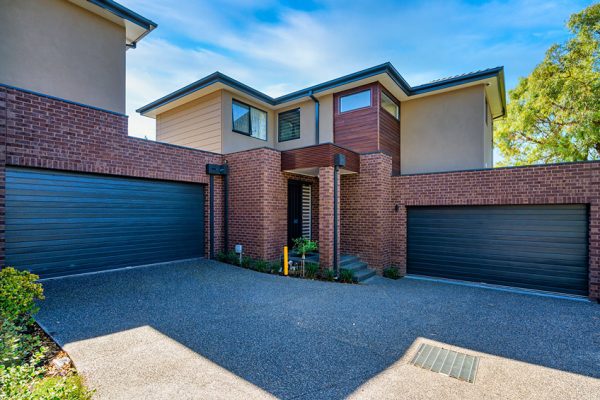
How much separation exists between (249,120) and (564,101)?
1291 centimetres

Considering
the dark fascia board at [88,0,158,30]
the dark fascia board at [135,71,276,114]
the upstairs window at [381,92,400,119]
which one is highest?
the dark fascia board at [88,0,158,30]

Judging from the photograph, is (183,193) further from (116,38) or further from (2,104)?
(116,38)

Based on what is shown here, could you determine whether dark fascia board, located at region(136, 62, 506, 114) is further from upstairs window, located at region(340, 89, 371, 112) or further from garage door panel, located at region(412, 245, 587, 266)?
garage door panel, located at region(412, 245, 587, 266)

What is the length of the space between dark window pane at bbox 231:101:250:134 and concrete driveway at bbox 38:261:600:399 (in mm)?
5998

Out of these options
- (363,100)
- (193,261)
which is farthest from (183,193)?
(363,100)

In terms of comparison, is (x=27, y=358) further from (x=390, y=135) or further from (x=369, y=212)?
(x=390, y=135)

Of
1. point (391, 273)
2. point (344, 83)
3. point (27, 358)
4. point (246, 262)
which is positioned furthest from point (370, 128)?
point (27, 358)

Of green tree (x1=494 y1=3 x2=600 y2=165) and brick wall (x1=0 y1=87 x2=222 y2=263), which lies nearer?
brick wall (x1=0 y1=87 x2=222 y2=263)

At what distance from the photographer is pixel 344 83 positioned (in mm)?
9969

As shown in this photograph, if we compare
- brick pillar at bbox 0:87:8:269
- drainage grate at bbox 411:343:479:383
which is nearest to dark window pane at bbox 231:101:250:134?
brick pillar at bbox 0:87:8:269

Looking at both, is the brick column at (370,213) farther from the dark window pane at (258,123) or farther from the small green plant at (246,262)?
the dark window pane at (258,123)

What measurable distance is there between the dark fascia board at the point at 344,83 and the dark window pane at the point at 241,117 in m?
0.61

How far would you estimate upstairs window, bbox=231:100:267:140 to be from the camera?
1070 cm

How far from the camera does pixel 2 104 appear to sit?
5.25 m
